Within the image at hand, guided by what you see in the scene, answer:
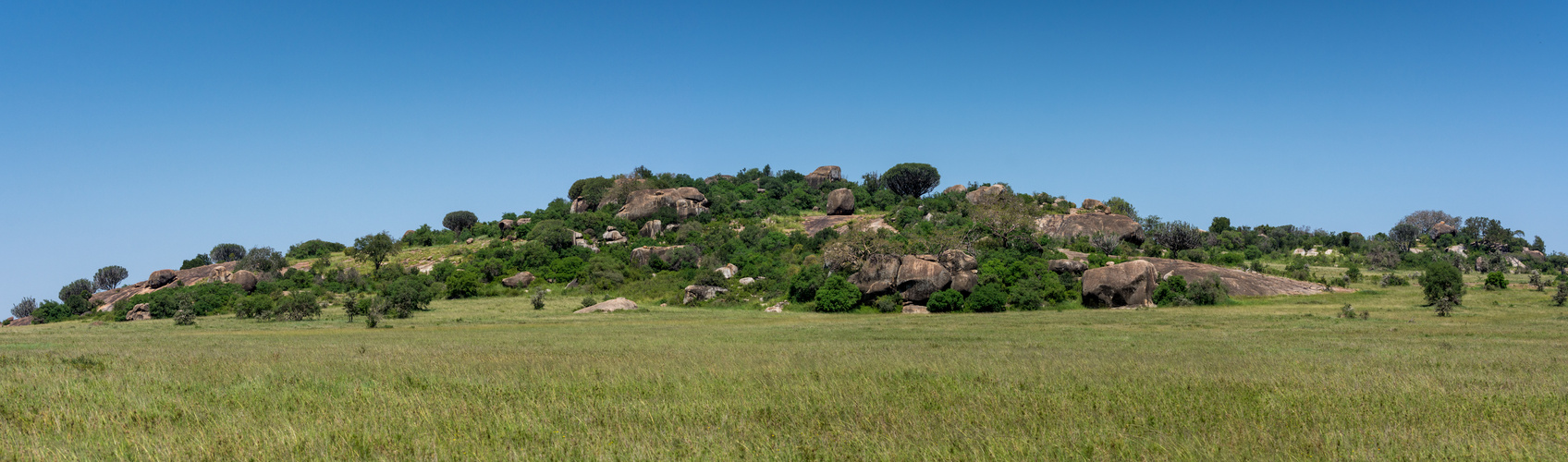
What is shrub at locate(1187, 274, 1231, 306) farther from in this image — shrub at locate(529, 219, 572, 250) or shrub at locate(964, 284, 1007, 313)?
shrub at locate(529, 219, 572, 250)

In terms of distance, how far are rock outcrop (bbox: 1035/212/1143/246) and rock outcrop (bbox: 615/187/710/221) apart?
40.3 meters

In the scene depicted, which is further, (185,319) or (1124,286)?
(1124,286)

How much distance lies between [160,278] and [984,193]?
8272 centimetres

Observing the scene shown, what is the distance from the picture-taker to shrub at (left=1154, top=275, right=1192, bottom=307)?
49125mm

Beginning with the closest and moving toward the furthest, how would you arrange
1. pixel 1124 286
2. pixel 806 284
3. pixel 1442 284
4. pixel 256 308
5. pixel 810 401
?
pixel 810 401 < pixel 1442 284 < pixel 256 308 < pixel 1124 286 < pixel 806 284

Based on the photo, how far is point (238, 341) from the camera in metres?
27.9

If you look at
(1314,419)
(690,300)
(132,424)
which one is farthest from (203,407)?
(690,300)

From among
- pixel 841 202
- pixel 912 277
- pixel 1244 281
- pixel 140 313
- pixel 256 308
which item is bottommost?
pixel 140 313

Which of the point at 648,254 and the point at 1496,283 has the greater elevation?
the point at 648,254

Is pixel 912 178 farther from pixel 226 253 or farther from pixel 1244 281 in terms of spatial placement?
pixel 226 253

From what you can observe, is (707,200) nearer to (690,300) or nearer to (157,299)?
(690,300)

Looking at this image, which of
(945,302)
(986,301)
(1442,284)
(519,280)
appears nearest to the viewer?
(1442,284)

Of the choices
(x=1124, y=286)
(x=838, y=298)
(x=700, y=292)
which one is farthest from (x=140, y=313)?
(x=1124, y=286)

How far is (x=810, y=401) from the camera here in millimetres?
11734
